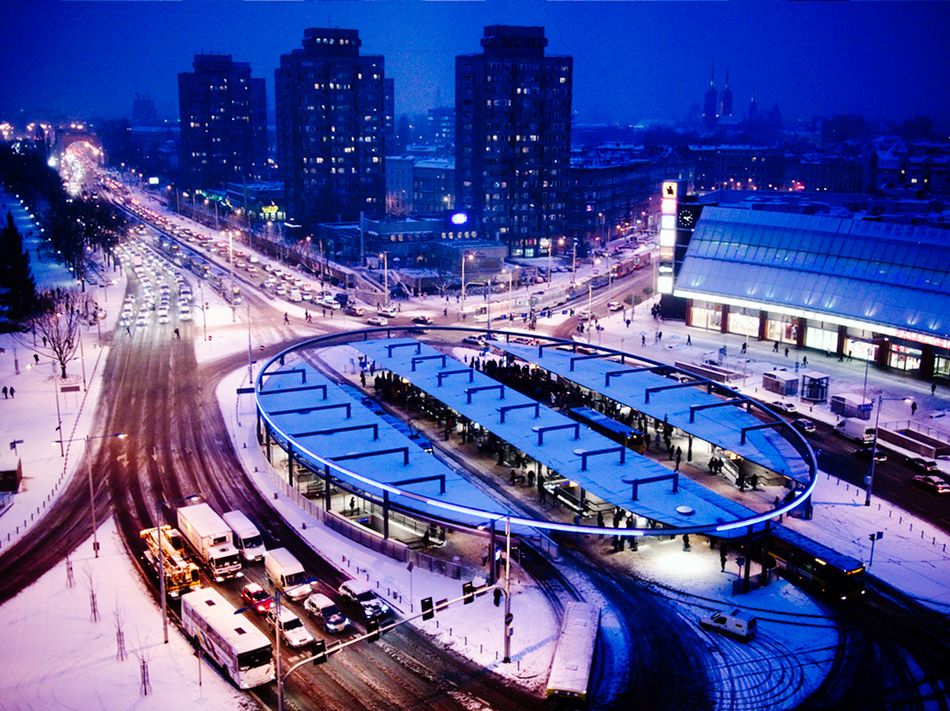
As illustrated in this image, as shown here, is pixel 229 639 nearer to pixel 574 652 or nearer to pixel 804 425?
pixel 574 652

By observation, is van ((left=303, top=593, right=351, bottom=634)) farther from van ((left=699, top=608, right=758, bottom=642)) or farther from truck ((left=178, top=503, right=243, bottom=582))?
van ((left=699, top=608, right=758, bottom=642))

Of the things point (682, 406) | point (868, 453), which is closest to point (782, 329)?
point (868, 453)

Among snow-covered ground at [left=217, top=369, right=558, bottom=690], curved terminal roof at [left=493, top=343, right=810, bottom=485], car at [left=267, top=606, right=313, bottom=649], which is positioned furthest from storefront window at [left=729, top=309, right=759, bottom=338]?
car at [left=267, top=606, right=313, bottom=649]

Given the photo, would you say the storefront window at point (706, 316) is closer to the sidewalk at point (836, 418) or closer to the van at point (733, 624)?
the sidewalk at point (836, 418)

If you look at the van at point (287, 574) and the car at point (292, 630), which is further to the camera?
the van at point (287, 574)

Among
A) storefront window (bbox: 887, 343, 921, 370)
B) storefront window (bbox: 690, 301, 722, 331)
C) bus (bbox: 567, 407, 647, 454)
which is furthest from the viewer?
storefront window (bbox: 690, 301, 722, 331)

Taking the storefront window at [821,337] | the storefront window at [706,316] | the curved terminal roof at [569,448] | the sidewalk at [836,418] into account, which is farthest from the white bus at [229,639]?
the storefront window at [706,316]
